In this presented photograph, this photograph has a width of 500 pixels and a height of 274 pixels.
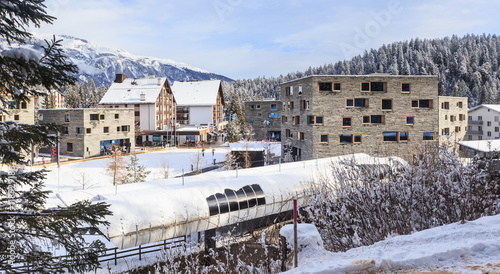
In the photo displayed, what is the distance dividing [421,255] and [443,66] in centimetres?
16916

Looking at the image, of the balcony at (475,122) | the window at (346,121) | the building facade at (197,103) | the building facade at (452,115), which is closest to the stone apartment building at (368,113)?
the window at (346,121)

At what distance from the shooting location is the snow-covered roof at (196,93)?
88000 millimetres

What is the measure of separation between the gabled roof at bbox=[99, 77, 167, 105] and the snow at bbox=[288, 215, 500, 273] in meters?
68.1

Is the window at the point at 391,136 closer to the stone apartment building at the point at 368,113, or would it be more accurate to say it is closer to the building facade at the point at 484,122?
the stone apartment building at the point at 368,113

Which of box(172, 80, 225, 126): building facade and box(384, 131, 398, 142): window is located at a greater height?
box(172, 80, 225, 126): building facade

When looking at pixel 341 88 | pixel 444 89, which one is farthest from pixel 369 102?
pixel 444 89

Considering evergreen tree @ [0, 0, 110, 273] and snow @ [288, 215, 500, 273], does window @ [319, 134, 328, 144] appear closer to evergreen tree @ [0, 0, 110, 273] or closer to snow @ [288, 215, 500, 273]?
snow @ [288, 215, 500, 273]

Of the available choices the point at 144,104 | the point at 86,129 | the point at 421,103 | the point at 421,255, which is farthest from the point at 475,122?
the point at 421,255

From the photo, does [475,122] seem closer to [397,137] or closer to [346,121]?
[397,137]

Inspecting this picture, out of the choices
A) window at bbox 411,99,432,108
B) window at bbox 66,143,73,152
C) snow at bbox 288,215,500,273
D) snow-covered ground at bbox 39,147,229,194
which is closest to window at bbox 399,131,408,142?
window at bbox 411,99,432,108

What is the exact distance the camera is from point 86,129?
1954 inches

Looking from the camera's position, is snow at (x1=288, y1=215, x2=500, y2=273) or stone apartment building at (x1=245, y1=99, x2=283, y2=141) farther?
stone apartment building at (x1=245, y1=99, x2=283, y2=141)

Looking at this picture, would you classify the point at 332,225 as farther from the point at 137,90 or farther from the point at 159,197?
the point at 137,90

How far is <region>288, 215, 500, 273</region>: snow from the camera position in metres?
5.37
